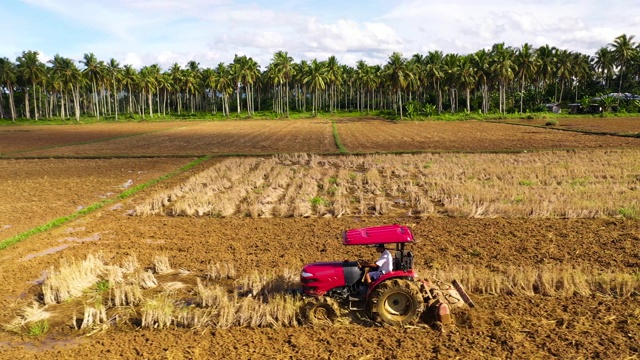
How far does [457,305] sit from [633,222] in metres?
9.61

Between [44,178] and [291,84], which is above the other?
[291,84]

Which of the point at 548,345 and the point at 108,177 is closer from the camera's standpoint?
the point at 548,345

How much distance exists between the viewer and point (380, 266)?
27.2 ft

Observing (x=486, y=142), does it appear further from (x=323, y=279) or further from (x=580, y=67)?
(x=580, y=67)

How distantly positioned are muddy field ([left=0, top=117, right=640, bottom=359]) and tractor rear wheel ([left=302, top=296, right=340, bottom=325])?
0.20m

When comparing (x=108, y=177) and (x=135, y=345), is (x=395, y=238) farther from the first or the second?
(x=108, y=177)

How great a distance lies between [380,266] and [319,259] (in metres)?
4.00

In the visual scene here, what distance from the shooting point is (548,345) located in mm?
7539

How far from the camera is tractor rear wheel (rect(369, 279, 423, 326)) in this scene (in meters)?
8.07

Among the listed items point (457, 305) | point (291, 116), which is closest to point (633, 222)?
point (457, 305)

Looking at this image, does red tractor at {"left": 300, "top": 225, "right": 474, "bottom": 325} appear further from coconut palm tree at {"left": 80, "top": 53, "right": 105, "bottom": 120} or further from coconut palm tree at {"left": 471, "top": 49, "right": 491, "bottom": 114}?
coconut palm tree at {"left": 80, "top": 53, "right": 105, "bottom": 120}

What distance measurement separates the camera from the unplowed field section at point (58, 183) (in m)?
17.6

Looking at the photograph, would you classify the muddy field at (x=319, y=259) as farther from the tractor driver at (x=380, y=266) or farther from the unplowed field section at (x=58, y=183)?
the tractor driver at (x=380, y=266)

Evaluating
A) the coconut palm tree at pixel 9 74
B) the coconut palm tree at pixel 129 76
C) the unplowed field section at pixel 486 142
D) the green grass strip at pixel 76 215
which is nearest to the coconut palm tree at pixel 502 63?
the unplowed field section at pixel 486 142
